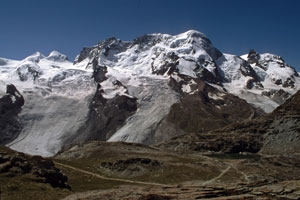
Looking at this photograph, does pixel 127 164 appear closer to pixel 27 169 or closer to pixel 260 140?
pixel 27 169

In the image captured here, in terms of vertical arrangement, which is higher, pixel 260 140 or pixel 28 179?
pixel 260 140

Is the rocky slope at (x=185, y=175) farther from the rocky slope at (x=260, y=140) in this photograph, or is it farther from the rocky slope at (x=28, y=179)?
the rocky slope at (x=260, y=140)

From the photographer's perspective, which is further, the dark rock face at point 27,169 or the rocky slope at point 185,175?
the dark rock face at point 27,169

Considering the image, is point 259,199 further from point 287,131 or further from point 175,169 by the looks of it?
point 287,131

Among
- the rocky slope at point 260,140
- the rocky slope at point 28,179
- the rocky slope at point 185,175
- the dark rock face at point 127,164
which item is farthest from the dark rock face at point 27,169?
the rocky slope at point 260,140

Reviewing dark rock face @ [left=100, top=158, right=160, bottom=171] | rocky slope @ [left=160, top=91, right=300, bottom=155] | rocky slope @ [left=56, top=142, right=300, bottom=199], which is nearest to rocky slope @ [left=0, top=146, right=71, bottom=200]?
rocky slope @ [left=56, top=142, right=300, bottom=199]

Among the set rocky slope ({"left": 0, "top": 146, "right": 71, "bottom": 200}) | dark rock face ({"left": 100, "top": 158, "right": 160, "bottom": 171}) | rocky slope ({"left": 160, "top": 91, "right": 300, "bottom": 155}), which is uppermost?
rocky slope ({"left": 160, "top": 91, "right": 300, "bottom": 155})

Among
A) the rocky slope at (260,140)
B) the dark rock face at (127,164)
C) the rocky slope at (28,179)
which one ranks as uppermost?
the rocky slope at (260,140)

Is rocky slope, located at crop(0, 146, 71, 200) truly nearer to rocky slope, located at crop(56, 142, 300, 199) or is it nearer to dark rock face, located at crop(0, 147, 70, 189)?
dark rock face, located at crop(0, 147, 70, 189)

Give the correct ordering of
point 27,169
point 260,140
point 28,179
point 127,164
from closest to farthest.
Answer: point 28,179 → point 27,169 → point 127,164 → point 260,140

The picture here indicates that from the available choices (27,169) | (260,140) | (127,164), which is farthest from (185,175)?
(260,140)

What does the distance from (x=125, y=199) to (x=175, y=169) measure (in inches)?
2160

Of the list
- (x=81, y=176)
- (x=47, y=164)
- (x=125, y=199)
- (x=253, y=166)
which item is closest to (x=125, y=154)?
(x=253, y=166)

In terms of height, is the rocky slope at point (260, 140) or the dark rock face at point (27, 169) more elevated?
the rocky slope at point (260, 140)
